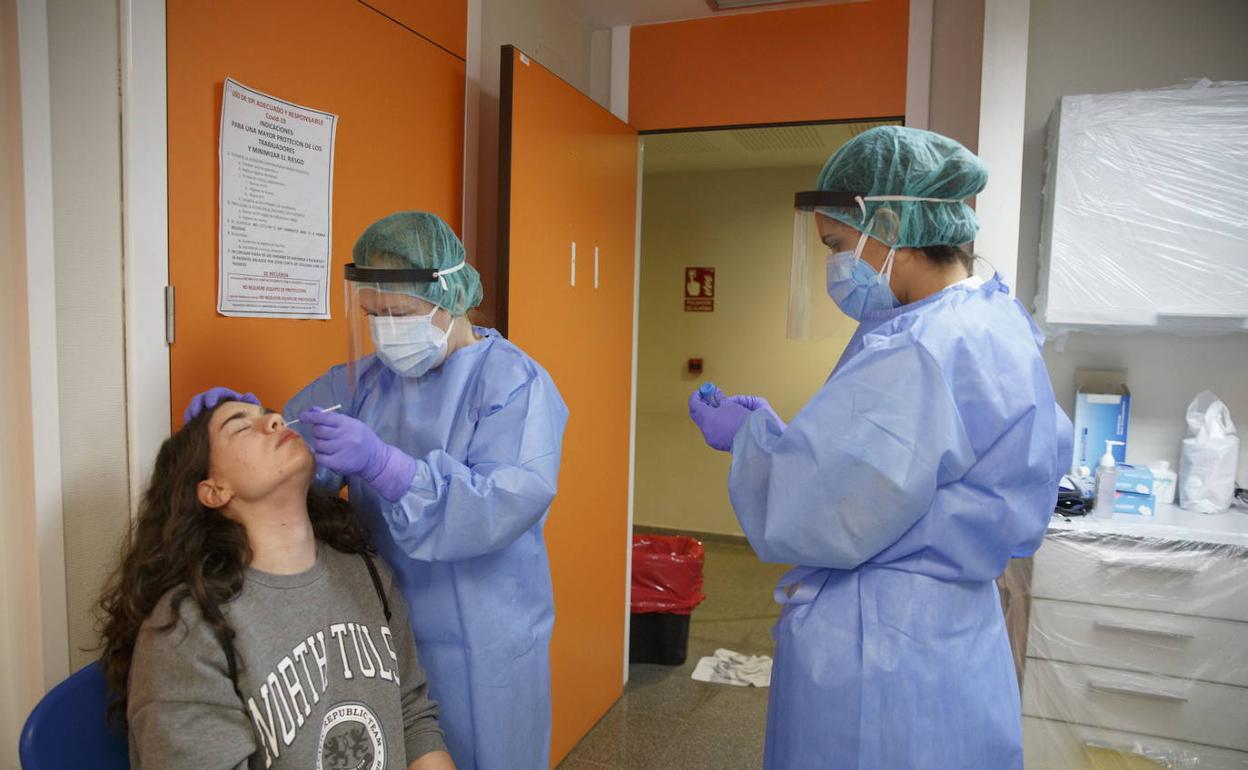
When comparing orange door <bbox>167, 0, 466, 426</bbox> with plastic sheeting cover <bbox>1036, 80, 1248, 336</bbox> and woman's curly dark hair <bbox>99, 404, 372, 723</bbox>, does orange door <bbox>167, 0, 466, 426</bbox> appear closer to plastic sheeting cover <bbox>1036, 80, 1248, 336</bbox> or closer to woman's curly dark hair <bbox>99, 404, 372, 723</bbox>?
woman's curly dark hair <bbox>99, 404, 372, 723</bbox>

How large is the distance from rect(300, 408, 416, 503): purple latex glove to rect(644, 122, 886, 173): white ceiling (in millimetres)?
3035

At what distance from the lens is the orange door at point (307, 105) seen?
1.45 m

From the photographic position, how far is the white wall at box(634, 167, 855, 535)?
507cm

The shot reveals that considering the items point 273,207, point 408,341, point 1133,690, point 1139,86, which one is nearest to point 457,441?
point 408,341

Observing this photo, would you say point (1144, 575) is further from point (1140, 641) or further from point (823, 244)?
point (823, 244)

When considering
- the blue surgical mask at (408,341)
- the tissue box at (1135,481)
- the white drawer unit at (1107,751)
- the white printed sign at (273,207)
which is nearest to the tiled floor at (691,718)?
the white drawer unit at (1107,751)

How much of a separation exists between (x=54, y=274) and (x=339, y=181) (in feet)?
2.13

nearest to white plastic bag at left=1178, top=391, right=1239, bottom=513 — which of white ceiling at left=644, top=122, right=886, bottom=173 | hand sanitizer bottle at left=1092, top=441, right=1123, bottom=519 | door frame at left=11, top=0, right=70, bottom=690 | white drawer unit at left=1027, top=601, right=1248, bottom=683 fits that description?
hand sanitizer bottle at left=1092, top=441, right=1123, bottom=519

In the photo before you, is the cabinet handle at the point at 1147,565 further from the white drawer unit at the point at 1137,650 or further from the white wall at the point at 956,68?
the white wall at the point at 956,68

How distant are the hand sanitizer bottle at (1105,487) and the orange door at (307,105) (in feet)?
6.68

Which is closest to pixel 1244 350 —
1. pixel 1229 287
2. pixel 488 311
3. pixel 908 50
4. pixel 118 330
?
pixel 1229 287

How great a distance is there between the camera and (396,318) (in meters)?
1.49

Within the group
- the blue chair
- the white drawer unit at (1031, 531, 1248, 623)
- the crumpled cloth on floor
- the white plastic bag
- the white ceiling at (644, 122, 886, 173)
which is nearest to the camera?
the blue chair

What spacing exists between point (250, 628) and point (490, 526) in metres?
0.39
